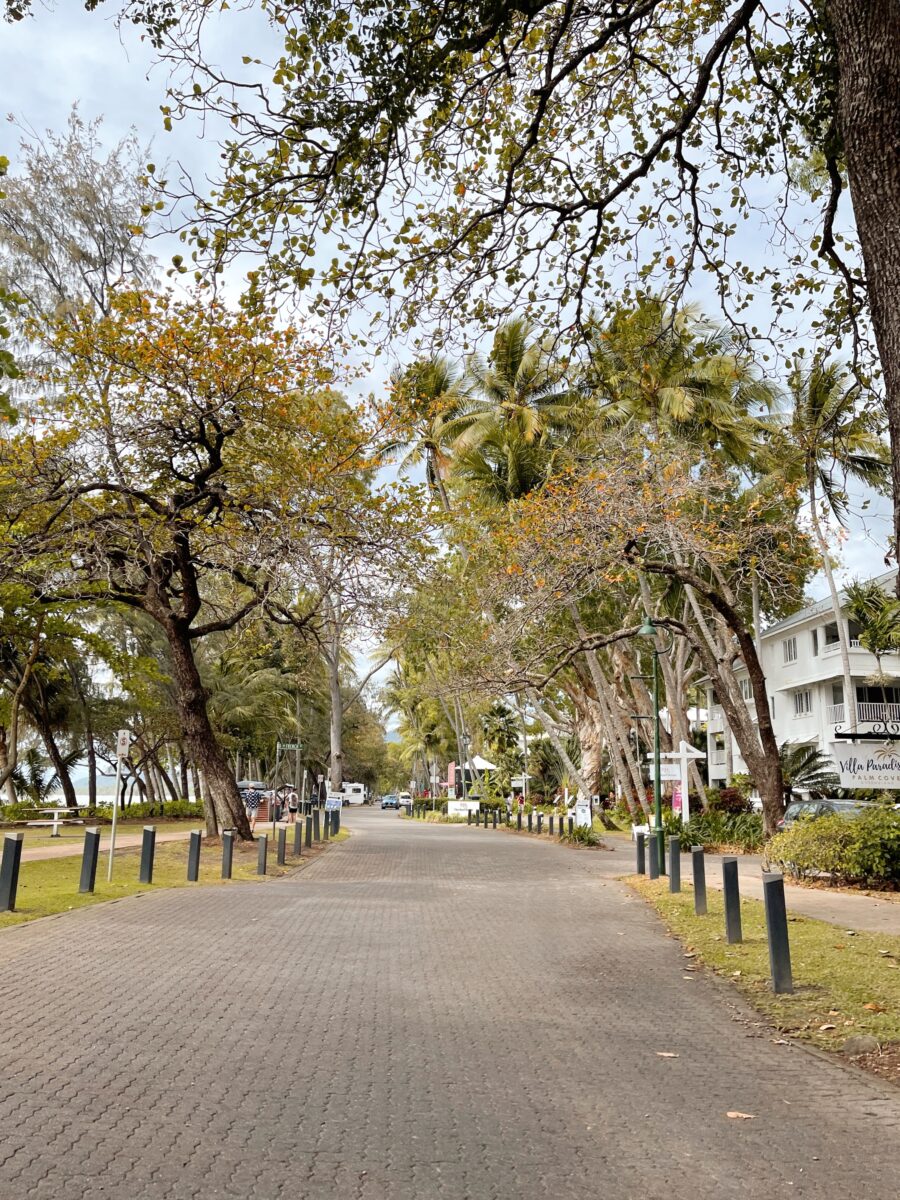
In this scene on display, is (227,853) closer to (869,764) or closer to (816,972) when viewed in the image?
(869,764)

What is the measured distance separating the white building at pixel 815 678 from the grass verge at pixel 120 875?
24.1 m

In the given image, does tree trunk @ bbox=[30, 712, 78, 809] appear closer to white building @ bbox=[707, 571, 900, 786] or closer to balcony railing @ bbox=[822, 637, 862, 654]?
white building @ bbox=[707, 571, 900, 786]

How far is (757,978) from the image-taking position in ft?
27.8

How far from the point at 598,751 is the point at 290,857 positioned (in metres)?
21.9

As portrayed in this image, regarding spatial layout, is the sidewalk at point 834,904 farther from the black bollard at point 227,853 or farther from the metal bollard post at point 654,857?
the black bollard at point 227,853

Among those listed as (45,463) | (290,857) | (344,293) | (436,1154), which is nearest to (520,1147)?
(436,1154)

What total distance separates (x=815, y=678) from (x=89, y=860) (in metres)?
34.8

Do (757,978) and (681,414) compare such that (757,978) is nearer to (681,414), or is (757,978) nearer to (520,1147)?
(520,1147)

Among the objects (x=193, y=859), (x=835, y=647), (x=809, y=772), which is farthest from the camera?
(x=835, y=647)

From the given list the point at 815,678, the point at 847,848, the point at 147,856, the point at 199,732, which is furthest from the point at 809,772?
the point at 147,856

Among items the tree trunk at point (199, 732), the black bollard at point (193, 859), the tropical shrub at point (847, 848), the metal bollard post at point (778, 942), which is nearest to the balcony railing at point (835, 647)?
the tropical shrub at point (847, 848)

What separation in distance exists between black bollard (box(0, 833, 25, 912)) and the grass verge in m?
0.16

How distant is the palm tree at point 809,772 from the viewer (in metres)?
29.7

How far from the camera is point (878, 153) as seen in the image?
557cm
